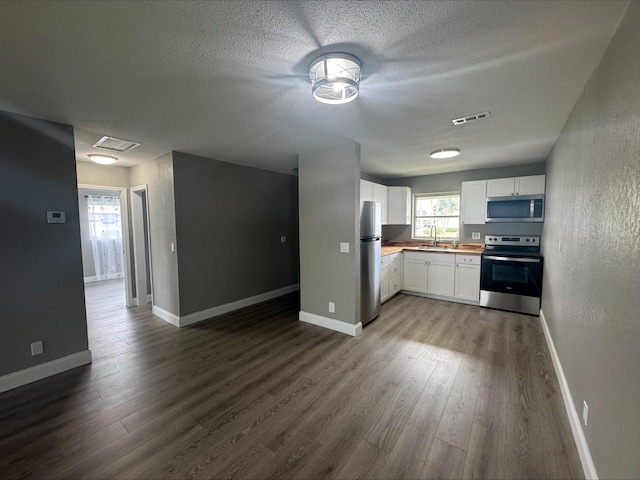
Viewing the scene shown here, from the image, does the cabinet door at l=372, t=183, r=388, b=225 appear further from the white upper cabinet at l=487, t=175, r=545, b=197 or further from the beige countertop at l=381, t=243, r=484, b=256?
the white upper cabinet at l=487, t=175, r=545, b=197

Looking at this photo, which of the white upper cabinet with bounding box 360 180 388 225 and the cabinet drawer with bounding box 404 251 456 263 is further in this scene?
the cabinet drawer with bounding box 404 251 456 263

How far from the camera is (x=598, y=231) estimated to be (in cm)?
152

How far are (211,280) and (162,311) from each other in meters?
0.88

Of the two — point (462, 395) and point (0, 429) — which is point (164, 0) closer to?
point (0, 429)

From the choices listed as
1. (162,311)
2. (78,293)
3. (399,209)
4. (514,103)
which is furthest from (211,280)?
(514,103)

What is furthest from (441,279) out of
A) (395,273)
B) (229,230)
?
(229,230)

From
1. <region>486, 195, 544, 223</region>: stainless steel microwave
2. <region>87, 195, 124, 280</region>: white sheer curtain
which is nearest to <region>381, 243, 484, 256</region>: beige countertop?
<region>486, 195, 544, 223</region>: stainless steel microwave

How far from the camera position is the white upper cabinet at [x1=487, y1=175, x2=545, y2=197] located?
4184 mm

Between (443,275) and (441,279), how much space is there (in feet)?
0.27

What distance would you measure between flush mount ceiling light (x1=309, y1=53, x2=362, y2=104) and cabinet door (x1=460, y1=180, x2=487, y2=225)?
3.86 meters

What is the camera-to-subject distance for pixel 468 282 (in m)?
4.45

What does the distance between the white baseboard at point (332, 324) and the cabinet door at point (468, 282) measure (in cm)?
217

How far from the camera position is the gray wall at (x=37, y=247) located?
2.37 m

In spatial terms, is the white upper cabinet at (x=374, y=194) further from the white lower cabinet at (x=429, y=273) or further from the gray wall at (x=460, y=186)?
the white lower cabinet at (x=429, y=273)
